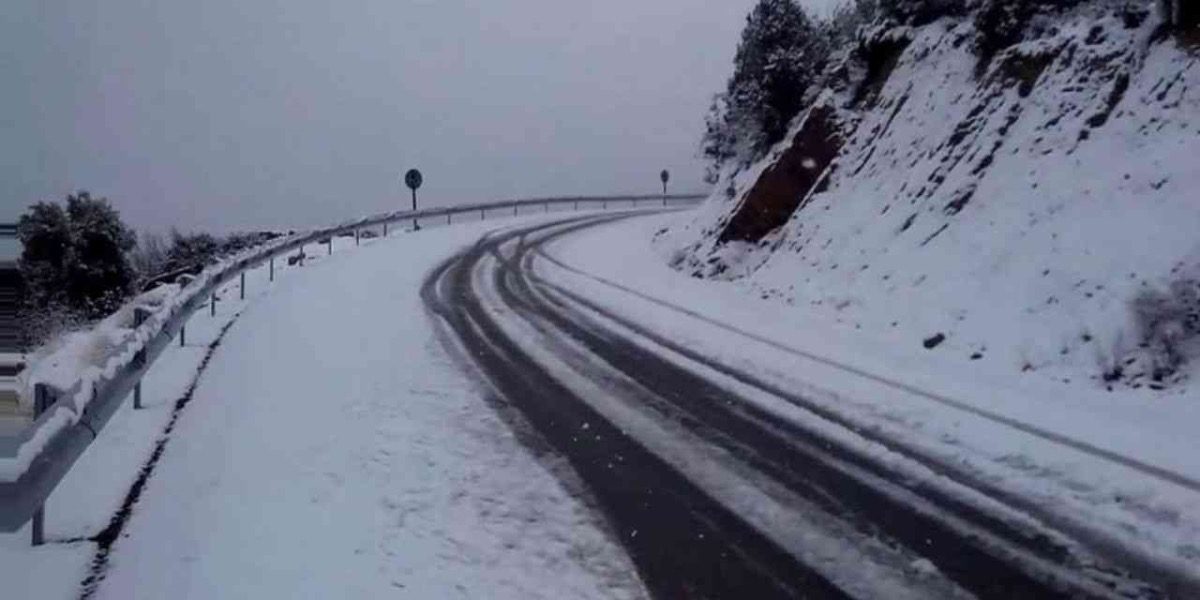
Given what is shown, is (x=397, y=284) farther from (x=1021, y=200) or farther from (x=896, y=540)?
(x=896, y=540)

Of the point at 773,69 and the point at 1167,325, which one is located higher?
the point at 773,69

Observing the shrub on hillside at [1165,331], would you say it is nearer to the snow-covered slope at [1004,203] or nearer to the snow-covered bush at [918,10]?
the snow-covered slope at [1004,203]

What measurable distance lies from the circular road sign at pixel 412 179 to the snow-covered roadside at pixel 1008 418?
23249mm

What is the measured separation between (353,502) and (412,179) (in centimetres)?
3086

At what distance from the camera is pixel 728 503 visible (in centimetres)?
593

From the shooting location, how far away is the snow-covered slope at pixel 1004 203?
9539 millimetres

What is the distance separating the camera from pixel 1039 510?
5.80 meters

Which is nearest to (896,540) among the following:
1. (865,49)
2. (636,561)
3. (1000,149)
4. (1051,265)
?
(636,561)

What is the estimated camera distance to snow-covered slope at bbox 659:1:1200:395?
9.54 m

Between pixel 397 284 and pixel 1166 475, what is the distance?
45.1 feet

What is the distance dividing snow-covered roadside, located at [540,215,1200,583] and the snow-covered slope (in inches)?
23.1

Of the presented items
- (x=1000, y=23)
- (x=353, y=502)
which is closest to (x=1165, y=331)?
(x=353, y=502)

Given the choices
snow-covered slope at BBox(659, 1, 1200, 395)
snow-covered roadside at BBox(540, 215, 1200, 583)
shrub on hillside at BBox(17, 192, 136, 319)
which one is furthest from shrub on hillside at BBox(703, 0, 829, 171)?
shrub on hillside at BBox(17, 192, 136, 319)

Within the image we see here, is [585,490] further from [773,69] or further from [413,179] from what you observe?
[413,179]
